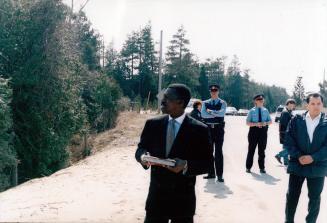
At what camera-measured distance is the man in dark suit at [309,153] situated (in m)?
5.20

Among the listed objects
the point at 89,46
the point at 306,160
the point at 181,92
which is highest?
the point at 89,46

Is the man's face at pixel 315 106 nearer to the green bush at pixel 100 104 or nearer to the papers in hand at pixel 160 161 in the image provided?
the papers in hand at pixel 160 161

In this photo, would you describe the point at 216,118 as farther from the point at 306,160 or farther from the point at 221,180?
the point at 306,160

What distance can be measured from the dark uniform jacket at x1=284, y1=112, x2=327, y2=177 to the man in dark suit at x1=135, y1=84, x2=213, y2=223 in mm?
1981

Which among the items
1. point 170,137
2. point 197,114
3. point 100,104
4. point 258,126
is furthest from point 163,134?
point 100,104

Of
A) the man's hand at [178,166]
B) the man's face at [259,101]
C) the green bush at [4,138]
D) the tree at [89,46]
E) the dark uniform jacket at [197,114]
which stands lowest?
the green bush at [4,138]

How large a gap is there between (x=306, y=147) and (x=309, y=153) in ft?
0.27

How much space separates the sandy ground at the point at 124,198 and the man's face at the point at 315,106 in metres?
1.99

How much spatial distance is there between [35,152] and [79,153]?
9047 millimetres

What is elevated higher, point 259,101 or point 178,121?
point 259,101

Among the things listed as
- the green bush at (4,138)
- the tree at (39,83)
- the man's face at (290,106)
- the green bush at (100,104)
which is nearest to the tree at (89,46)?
the green bush at (100,104)

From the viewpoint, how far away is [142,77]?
83.5 meters

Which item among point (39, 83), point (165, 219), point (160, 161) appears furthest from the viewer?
point (39, 83)

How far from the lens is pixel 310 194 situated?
5.37 m
